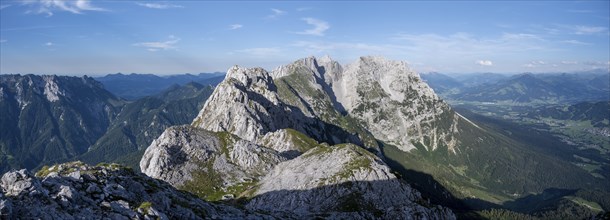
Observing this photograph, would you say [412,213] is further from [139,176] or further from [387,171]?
[139,176]

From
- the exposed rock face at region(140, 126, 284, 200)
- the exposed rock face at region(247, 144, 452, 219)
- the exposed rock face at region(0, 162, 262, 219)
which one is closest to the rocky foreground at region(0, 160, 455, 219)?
the exposed rock face at region(0, 162, 262, 219)

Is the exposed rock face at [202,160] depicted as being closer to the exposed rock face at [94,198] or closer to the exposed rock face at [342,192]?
the exposed rock face at [342,192]

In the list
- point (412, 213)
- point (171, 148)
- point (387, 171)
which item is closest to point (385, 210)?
point (412, 213)

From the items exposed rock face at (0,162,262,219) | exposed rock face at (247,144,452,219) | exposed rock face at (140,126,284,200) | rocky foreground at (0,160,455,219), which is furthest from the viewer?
exposed rock face at (140,126,284,200)

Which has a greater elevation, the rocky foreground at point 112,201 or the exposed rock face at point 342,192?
the rocky foreground at point 112,201

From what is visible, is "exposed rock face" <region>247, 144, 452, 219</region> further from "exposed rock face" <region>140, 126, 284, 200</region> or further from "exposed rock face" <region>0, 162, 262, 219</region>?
"exposed rock face" <region>0, 162, 262, 219</region>

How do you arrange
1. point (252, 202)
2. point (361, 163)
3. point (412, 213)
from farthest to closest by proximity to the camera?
point (361, 163) → point (252, 202) → point (412, 213)

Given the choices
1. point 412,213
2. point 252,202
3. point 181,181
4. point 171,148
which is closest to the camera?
point 412,213

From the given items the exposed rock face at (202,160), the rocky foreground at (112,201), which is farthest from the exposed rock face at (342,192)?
the exposed rock face at (202,160)
